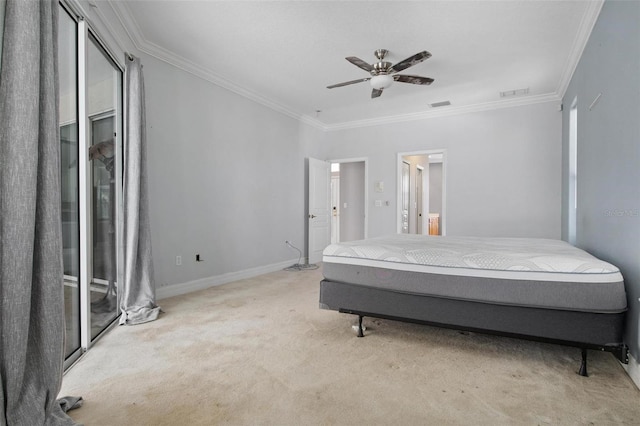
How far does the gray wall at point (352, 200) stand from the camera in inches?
297

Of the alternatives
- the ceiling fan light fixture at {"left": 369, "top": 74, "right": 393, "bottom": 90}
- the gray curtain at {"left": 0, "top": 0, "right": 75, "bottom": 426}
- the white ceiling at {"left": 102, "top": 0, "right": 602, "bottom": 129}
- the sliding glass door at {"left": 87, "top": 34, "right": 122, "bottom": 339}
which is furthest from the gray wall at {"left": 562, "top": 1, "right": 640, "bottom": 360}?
the sliding glass door at {"left": 87, "top": 34, "right": 122, "bottom": 339}

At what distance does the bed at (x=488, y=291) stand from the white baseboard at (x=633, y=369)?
9cm

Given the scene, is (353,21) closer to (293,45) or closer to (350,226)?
(293,45)

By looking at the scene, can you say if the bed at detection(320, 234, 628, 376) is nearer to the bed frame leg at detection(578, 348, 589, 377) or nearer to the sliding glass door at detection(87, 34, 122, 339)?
the bed frame leg at detection(578, 348, 589, 377)

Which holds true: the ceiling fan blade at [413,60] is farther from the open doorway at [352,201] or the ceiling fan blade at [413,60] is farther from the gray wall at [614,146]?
the open doorway at [352,201]

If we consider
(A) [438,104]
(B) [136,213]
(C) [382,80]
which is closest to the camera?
(B) [136,213]

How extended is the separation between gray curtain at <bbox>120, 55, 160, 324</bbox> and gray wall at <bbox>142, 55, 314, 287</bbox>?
45 cm

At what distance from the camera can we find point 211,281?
420cm

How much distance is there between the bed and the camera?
1.86m

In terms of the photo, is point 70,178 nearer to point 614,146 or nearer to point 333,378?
point 333,378

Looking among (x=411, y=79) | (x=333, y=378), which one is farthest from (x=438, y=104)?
(x=333, y=378)

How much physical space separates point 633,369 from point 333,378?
5.66 feet

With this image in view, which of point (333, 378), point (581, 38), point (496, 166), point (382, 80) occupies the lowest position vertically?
point (333, 378)

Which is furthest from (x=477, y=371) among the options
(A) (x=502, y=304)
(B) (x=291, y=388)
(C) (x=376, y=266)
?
(B) (x=291, y=388)
